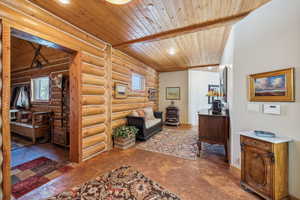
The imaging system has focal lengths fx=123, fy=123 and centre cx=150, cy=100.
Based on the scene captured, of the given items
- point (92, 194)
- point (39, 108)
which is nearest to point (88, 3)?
point (92, 194)

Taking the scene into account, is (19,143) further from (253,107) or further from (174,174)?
(253,107)

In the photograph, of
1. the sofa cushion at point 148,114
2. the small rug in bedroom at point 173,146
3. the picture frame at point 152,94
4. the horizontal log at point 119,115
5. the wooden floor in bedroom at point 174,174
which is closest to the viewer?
the wooden floor in bedroom at point 174,174

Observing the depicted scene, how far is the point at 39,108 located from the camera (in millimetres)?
4203

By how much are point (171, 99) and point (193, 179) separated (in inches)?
187

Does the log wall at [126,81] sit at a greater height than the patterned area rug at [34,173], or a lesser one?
greater

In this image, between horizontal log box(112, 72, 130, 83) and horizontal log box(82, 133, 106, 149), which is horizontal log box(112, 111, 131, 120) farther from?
horizontal log box(112, 72, 130, 83)

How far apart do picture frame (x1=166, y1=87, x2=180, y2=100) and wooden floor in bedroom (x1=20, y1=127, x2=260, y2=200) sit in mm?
3790

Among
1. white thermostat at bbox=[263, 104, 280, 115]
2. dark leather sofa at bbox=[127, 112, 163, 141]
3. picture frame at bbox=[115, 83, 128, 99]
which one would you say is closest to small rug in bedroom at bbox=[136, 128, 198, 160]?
dark leather sofa at bbox=[127, 112, 163, 141]

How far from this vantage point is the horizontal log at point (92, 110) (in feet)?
8.66

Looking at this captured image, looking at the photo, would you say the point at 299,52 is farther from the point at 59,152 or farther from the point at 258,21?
the point at 59,152

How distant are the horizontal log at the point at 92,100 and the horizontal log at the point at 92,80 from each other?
12.3 inches

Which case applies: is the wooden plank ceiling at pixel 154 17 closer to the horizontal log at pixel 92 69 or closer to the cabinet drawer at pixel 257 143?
the horizontal log at pixel 92 69

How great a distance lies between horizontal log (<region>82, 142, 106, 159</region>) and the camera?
2.66m

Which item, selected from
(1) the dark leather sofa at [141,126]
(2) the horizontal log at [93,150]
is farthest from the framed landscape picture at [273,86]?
(2) the horizontal log at [93,150]
